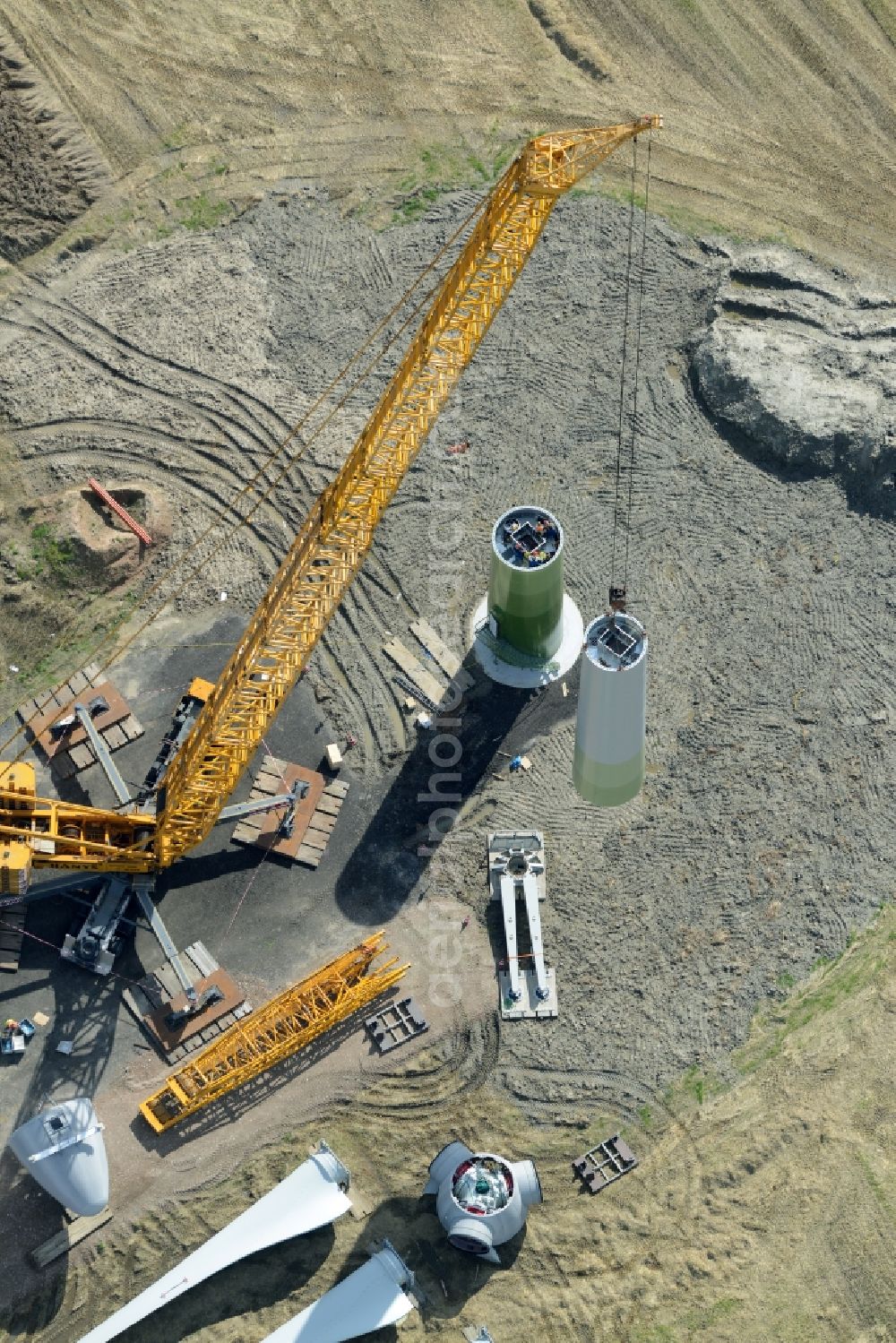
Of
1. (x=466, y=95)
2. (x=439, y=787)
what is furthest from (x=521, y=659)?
(x=466, y=95)

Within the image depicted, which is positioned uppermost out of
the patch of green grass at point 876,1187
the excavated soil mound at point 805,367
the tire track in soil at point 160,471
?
the excavated soil mound at point 805,367

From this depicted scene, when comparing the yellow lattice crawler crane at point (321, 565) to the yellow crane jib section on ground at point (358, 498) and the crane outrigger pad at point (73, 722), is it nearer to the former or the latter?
the yellow crane jib section on ground at point (358, 498)

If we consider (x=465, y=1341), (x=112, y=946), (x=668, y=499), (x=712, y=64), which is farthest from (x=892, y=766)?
(x=712, y=64)

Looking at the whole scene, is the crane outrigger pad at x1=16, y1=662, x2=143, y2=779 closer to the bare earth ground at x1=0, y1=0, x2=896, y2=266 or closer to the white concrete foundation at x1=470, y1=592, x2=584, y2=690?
the white concrete foundation at x1=470, y1=592, x2=584, y2=690

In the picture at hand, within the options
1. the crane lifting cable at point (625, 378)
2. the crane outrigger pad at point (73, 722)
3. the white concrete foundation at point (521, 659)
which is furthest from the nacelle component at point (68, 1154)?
the crane lifting cable at point (625, 378)

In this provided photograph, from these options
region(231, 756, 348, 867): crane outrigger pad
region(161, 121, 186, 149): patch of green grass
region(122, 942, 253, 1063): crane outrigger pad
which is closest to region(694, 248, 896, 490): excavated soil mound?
region(231, 756, 348, 867): crane outrigger pad

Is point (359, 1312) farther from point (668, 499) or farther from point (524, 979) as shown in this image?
point (668, 499)
